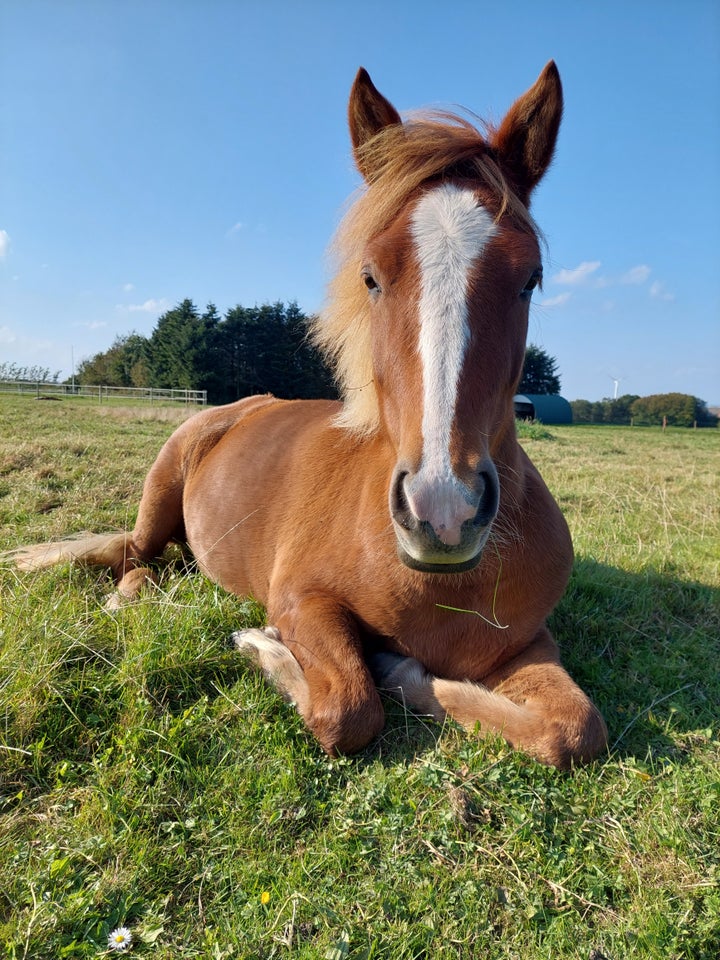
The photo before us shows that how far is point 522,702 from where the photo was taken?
2.32m

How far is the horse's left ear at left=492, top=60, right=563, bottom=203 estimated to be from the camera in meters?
2.46

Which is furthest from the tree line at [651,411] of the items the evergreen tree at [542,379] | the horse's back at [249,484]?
the horse's back at [249,484]

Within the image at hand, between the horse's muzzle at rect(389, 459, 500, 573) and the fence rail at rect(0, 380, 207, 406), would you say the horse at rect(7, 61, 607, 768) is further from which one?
the fence rail at rect(0, 380, 207, 406)

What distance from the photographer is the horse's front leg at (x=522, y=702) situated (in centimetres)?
205

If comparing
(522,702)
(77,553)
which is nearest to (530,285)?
(522,702)

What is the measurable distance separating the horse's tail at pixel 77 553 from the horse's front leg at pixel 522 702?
7.17 ft

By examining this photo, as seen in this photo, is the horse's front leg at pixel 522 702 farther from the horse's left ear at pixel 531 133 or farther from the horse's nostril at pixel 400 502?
the horse's left ear at pixel 531 133

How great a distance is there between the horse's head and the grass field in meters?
0.84

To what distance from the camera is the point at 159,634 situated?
8.31ft

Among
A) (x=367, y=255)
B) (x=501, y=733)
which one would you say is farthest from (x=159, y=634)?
(x=367, y=255)

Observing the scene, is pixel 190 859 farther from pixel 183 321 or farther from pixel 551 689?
pixel 183 321

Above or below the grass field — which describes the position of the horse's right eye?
above

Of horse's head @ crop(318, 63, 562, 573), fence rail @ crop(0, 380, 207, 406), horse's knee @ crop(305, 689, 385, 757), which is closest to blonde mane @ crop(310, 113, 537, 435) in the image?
horse's head @ crop(318, 63, 562, 573)

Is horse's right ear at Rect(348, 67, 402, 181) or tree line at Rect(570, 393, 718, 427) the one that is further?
tree line at Rect(570, 393, 718, 427)
